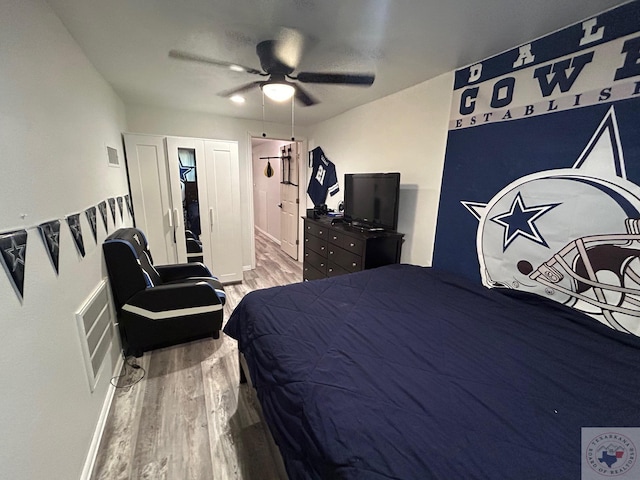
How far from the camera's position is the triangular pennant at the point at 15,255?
2.81 feet

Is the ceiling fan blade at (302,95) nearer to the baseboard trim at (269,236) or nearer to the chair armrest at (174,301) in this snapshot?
the chair armrest at (174,301)

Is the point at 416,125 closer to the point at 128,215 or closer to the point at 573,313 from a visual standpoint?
the point at 573,313

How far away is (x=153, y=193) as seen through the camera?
3.24 meters

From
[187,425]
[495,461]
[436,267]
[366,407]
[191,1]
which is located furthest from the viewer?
[436,267]

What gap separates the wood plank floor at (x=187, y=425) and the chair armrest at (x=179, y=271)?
30.0 inches

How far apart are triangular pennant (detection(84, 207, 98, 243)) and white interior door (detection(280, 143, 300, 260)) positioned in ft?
10.7

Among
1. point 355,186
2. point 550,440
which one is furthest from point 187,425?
point 355,186

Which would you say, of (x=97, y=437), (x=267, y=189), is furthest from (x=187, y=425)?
(x=267, y=189)

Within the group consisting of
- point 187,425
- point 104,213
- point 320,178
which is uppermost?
point 320,178

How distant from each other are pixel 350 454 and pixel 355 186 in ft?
8.87

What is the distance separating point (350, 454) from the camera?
757 millimetres

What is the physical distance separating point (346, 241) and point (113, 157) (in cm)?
256

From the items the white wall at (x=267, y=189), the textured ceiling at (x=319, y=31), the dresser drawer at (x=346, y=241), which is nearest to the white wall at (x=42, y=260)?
the textured ceiling at (x=319, y=31)

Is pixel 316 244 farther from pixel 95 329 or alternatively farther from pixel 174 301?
pixel 95 329
